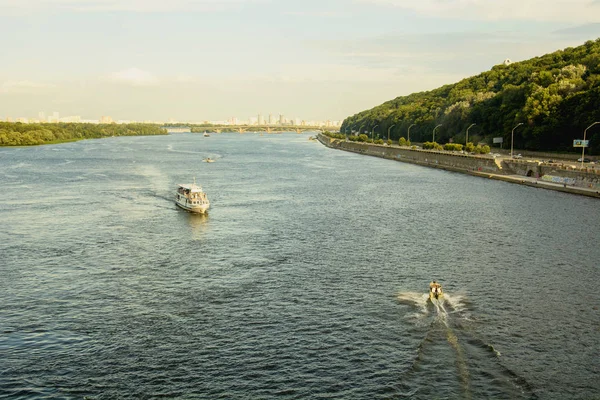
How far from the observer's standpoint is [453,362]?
2748 centimetres

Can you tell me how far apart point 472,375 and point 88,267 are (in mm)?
29048

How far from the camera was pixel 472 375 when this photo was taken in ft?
86.3

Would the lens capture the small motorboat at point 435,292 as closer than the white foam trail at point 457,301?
No

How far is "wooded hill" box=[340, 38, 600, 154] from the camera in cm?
10906

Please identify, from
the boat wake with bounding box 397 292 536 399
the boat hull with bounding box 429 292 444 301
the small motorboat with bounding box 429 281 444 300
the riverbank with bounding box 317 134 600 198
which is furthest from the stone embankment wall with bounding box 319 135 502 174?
the boat wake with bounding box 397 292 536 399

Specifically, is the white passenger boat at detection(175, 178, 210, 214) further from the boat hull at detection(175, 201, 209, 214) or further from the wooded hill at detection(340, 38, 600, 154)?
the wooded hill at detection(340, 38, 600, 154)

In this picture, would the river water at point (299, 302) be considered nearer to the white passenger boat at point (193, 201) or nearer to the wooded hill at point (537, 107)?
the white passenger boat at point (193, 201)

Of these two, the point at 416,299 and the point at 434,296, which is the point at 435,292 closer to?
the point at 434,296

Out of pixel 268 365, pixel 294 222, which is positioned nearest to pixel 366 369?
pixel 268 365

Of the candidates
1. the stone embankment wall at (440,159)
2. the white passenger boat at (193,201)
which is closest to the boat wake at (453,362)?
the white passenger boat at (193,201)

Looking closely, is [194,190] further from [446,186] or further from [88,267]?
[446,186]

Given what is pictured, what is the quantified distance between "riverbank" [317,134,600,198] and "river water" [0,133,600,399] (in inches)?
389

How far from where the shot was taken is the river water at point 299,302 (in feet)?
85.8

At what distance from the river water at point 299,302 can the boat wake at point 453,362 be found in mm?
98
